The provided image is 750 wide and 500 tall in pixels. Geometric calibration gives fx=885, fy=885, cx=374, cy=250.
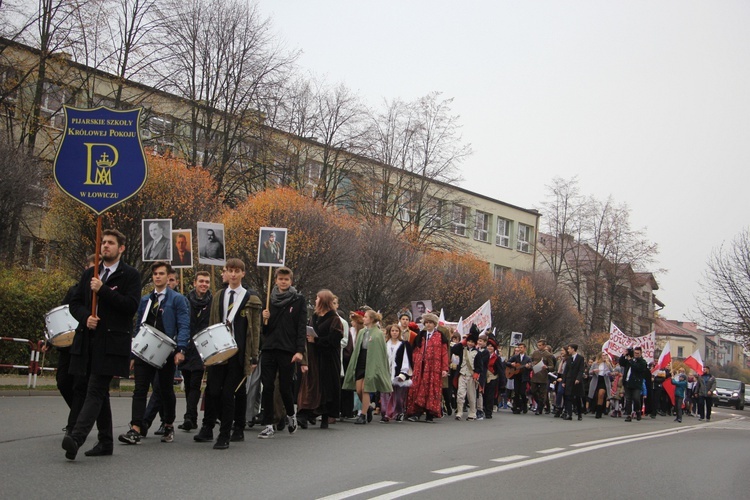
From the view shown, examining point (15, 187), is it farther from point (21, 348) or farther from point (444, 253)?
point (444, 253)

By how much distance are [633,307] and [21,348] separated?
2151 inches

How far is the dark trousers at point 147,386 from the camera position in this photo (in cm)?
972

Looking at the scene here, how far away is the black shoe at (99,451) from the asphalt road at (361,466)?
0.36 ft

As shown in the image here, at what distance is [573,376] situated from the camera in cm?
2144

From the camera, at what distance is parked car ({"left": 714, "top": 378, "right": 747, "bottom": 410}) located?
47.7 m

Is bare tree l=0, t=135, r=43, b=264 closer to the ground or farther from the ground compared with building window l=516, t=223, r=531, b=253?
closer to the ground

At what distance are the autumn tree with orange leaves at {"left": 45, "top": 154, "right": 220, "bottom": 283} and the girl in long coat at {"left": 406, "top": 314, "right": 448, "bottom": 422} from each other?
11717 millimetres

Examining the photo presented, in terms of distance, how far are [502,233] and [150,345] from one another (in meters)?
62.5

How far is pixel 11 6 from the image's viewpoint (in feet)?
85.4

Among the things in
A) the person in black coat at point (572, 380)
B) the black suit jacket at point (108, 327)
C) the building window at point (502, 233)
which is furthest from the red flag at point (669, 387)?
the building window at point (502, 233)

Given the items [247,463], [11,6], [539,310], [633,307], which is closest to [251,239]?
[11,6]

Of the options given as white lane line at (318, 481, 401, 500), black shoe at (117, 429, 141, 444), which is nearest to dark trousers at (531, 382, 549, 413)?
black shoe at (117, 429, 141, 444)

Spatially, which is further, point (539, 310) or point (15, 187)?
point (539, 310)

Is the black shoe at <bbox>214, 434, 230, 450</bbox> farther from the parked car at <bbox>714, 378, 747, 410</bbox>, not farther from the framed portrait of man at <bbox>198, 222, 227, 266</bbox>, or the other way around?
the parked car at <bbox>714, 378, 747, 410</bbox>
